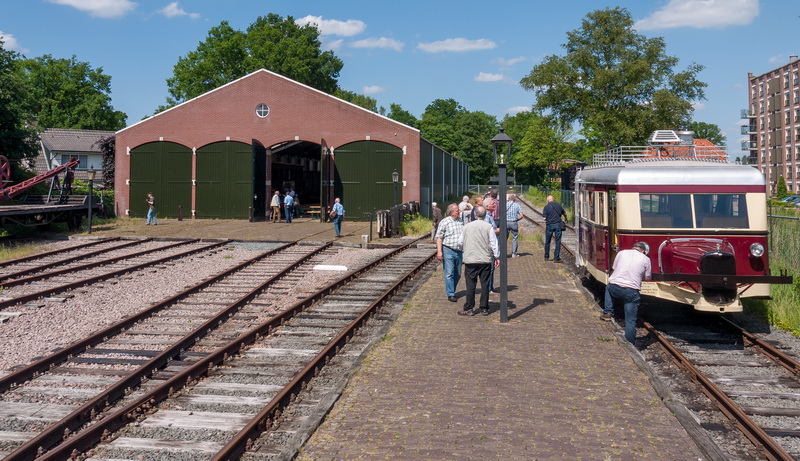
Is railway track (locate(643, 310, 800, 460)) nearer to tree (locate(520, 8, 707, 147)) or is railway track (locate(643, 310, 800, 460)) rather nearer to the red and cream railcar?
the red and cream railcar

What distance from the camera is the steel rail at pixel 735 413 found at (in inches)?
208

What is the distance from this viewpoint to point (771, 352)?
28.0 feet

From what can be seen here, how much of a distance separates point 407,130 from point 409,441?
2759cm

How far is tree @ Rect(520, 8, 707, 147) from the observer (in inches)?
1423

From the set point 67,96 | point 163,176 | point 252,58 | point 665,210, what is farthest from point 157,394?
point 67,96

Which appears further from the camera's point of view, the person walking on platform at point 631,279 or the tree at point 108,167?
the tree at point 108,167

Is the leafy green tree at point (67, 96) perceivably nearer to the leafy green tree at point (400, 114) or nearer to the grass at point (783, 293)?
the leafy green tree at point (400, 114)

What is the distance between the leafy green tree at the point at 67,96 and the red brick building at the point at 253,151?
45.2 meters

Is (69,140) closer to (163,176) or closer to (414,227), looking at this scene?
(163,176)

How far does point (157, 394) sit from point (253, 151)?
26133 mm

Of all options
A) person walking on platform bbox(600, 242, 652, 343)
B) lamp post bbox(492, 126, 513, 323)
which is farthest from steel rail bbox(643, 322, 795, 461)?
lamp post bbox(492, 126, 513, 323)

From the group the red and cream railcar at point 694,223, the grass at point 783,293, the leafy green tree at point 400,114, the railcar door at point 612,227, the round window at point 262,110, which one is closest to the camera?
the red and cream railcar at point 694,223

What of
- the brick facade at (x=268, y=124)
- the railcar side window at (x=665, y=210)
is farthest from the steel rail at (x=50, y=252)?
the railcar side window at (x=665, y=210)

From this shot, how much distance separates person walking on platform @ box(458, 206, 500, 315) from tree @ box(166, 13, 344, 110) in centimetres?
5519
